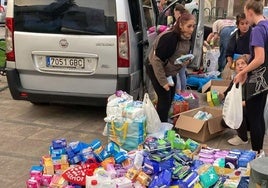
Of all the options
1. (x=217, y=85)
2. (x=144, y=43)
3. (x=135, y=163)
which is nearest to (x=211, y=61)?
(x=217, y=85)

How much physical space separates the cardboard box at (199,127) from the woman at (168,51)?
0.42 metres

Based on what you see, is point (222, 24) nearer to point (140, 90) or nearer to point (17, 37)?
point (140, 90)

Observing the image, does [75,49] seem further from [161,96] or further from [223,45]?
[223,45]

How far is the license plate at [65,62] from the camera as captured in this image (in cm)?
556

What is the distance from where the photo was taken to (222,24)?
10.0 metres

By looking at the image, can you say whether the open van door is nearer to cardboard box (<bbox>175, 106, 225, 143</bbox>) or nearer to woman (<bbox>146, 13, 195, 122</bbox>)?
cardboard box (<bbox>175, 106, 225, 143</bbox>)

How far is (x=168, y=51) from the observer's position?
4.95 m

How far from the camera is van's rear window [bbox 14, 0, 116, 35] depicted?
5.41 meters

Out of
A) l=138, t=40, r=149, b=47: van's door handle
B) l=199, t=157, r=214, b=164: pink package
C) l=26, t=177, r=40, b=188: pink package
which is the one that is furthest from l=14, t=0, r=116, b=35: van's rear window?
l=26, t=177, r=40, b=188: pink package

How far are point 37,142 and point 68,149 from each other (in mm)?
1050

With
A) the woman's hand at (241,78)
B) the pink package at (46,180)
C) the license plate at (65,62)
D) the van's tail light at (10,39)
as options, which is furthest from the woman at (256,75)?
the van's tail light at (10,39)

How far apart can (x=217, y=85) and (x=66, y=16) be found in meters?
2.99

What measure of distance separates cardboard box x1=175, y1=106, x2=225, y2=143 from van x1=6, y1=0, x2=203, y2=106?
759 mm

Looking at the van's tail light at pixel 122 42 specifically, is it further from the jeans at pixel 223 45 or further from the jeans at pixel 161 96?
the jeans at pixel 223 45
